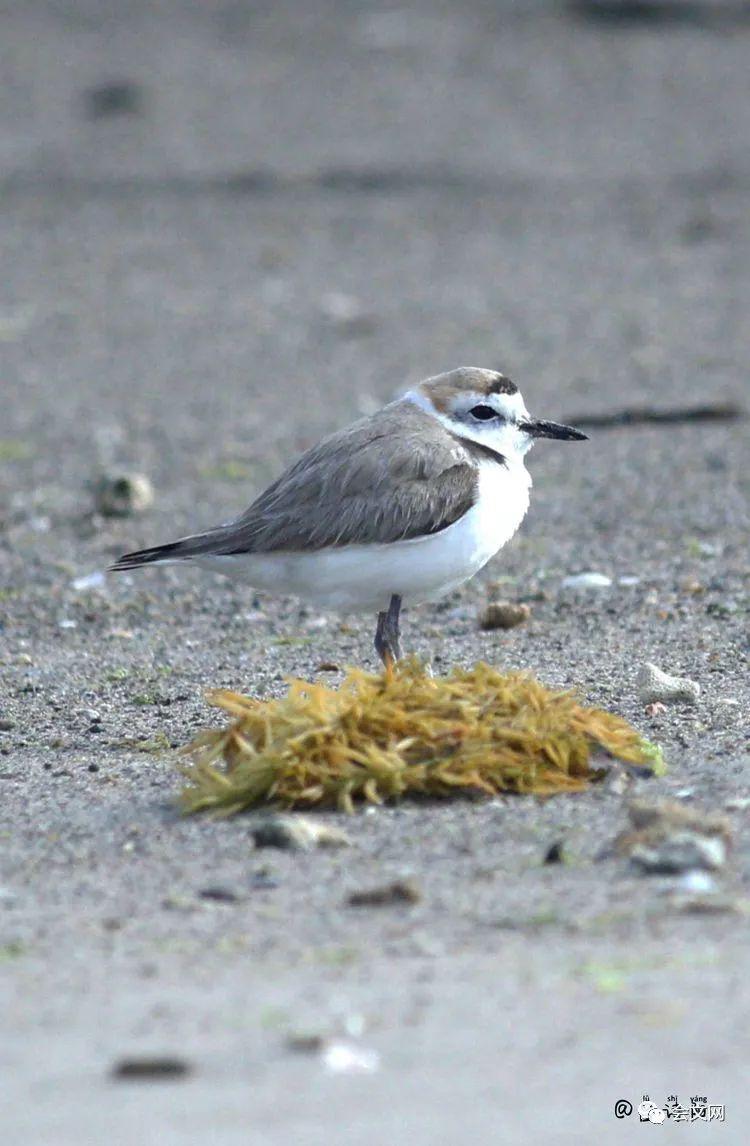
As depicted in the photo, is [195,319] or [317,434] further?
[195,319]

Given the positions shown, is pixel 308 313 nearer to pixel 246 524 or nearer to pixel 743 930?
pixel 246 524

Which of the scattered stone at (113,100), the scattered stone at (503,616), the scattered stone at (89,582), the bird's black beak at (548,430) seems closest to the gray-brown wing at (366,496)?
the bird's black beak at (548,430)

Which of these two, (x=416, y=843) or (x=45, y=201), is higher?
(x=45, y=201)

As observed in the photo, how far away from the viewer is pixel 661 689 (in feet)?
18.0

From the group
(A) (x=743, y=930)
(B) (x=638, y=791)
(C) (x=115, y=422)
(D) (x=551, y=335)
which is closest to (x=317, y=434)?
(C) (x=115, y=422)

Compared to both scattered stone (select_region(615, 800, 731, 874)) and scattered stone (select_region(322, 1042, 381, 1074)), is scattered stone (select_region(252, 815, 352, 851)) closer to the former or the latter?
scattered stone (select_region(615, 800, 731, 874))

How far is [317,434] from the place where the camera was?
392 inches

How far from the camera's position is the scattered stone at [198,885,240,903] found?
4.11 m

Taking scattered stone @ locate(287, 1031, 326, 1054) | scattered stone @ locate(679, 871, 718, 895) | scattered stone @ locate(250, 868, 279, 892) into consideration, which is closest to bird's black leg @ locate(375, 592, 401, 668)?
scattered stone @ locate(250, 868, 279, 892)

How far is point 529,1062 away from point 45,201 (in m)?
13.2

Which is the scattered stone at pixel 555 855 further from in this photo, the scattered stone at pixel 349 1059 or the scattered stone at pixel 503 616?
the scattered stone at pixel 503 616

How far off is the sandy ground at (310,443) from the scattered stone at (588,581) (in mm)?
63

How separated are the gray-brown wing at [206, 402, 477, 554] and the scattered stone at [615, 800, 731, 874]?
1.50m

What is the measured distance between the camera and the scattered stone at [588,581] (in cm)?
725
